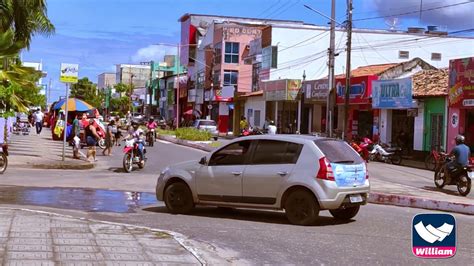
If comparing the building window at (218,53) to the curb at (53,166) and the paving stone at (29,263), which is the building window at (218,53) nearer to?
the curb at (53,166)

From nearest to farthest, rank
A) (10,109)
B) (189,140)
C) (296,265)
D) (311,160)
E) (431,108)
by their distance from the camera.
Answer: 1. (296,265)
2. (311,160)
3. (10,109)
4. (431,108)
5. (189,140)

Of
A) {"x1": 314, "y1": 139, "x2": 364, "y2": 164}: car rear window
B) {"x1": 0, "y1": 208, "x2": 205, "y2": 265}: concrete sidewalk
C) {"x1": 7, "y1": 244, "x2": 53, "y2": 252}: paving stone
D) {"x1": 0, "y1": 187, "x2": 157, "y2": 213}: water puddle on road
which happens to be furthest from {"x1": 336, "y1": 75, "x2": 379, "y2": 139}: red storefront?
{"x1": 7, "y1": 244, "x2": 53, "y2": 252}: paving stone

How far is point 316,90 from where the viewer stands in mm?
40938

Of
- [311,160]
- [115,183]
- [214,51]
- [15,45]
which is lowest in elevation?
[115,183]

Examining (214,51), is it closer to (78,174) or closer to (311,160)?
(78,174)

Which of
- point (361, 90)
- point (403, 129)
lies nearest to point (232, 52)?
point (361, 90)

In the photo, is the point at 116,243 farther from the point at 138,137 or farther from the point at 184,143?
the point at 184,143

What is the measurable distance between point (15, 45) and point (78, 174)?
4.96 meters

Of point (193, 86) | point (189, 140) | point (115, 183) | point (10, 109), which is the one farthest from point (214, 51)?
point (115, 183)

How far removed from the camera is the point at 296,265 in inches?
286

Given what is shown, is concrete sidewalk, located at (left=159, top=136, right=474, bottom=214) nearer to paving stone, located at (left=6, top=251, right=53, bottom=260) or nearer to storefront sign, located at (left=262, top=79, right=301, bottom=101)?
paving stone, located at (left=6, top=251, right=53, bottom=260)

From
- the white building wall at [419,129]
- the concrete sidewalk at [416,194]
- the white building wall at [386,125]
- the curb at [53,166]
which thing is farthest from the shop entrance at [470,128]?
the curb at [53,166]

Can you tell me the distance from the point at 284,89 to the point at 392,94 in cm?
1463

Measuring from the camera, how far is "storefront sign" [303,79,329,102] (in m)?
39.3
